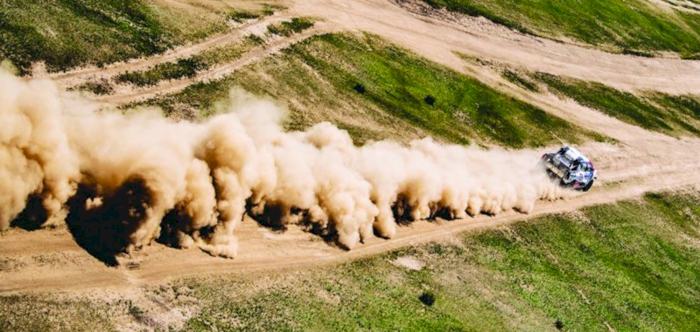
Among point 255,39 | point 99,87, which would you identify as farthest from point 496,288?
point 255,39

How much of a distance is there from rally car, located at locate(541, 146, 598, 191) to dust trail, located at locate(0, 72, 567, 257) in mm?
12098

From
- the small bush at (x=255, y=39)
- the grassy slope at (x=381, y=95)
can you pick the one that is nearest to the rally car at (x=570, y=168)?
the grassy slope at (x=381, y=95)

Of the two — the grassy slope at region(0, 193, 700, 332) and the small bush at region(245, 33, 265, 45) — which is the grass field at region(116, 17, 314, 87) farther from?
the grassy slope at region(0, 193, 700, 332)

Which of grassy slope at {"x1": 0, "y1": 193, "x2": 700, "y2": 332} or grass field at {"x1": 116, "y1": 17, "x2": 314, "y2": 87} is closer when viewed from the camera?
grassy slope at {"x1": 0, "y1": 193, "x2": 700, "y2": 332}

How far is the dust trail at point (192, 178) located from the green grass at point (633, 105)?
31.3 meters

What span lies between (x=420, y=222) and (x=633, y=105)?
41.5 m

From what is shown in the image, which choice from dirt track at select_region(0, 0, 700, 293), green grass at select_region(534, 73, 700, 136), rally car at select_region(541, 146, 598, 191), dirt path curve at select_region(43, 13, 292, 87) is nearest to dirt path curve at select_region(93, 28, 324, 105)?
dirt track at select_region(0, 0, 700, 293)

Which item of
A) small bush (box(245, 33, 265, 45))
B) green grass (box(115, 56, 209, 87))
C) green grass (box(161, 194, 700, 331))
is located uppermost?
small bush (box(245, 33, 265, 45))

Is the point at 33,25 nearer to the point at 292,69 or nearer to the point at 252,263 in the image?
the point at 292,69

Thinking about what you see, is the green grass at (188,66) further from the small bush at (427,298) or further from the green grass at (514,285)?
the small bush at (427,298)

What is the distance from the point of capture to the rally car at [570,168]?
142ft

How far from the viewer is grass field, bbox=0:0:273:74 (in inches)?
1267

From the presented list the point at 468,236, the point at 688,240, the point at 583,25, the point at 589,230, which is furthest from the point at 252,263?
the point at 583,25

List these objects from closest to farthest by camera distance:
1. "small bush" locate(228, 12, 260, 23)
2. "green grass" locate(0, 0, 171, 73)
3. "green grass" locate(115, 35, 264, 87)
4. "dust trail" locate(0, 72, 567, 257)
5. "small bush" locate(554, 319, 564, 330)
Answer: "dust trail" locate(0, 72, 567, 257) → "small bush" locate(554, 319, 564, 330) → "green grass" locate(0, 0, 171, 73) → "green grass" locate(115, 35, 264, 87) → "small bush" locate(228, 12, 260, 23)
